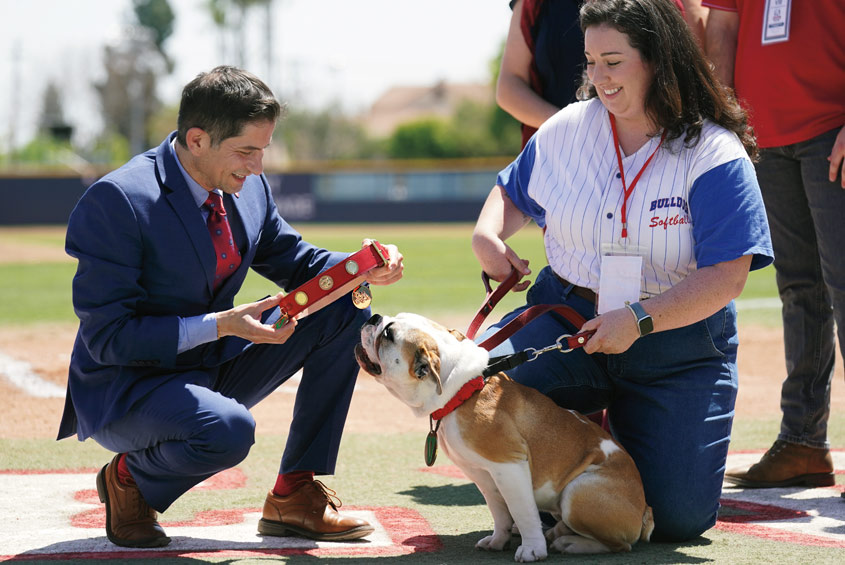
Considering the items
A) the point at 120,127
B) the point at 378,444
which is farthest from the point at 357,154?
the point at 378,444

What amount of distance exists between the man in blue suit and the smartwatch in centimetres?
91

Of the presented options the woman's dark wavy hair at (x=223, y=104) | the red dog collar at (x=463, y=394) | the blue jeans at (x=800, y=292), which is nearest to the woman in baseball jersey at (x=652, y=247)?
the red dog collar at (x=463, y=394)

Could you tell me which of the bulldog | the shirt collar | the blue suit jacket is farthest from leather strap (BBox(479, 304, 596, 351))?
the shirt collar

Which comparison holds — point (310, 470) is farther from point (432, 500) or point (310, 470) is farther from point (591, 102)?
point (591, 102)

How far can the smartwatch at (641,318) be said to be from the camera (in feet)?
11.0

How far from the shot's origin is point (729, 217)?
136 inches

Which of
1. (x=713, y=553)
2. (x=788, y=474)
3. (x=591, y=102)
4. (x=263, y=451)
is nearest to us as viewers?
(x=713, y=553)

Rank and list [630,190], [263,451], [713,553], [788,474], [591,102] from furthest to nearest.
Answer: [263,451]
[788,474]
[591,102]
[630,190]
[713,553]

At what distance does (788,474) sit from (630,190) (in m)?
1.70

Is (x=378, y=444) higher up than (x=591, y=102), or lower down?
lower down

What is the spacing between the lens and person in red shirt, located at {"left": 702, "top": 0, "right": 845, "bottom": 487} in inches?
169

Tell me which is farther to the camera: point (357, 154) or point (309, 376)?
point (357, 154)

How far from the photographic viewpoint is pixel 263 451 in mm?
5180

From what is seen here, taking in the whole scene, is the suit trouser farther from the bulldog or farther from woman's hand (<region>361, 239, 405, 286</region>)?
the bulldog
